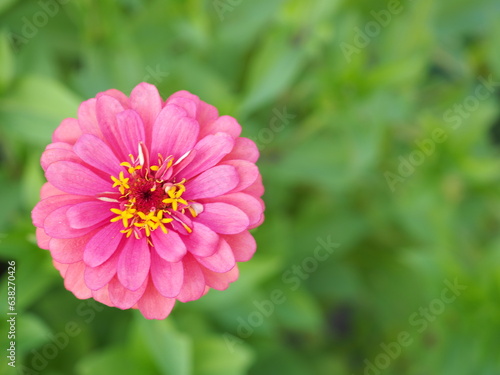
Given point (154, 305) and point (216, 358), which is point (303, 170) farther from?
point (154, 305)

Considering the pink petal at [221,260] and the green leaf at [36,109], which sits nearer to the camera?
the pink petal at [221,260]

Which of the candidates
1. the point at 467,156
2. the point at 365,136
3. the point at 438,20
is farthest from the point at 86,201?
the point at 438,20

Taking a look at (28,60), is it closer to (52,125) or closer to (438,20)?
(52,125)

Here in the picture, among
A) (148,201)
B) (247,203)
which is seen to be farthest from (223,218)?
(148,201)

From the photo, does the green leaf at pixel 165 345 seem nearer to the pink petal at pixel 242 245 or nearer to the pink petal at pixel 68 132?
the pink petal at pixel 242 245

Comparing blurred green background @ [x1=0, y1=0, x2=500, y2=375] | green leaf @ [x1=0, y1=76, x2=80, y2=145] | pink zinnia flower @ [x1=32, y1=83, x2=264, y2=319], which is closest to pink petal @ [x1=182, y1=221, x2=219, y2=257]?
pink zinnia flower @ [x1=32, y1=83, x2=264, y2=319]

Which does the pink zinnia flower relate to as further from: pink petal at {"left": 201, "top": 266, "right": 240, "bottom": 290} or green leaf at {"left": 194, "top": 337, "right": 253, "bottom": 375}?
green leaf at {"left": 194, "top": 337, "right": 253, "bottom": 375}

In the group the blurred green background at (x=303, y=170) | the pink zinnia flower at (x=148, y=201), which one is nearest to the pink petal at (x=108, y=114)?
the pink zinnia flower at (x=148, y=201)

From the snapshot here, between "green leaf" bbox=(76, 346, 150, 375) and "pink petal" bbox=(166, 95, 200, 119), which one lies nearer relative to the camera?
"pink petal" bbox=(166, 95, 200, 119)
